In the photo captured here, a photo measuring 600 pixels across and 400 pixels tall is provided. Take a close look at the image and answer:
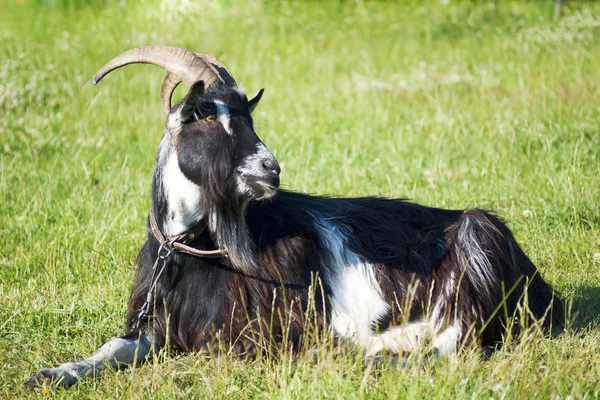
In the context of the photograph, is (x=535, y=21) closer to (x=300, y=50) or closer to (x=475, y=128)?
(x=300, y=50)

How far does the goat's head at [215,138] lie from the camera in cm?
371

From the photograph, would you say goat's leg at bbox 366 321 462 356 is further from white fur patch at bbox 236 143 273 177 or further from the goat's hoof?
the goat's hoof

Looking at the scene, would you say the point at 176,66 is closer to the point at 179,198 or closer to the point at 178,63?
the point at 178,63

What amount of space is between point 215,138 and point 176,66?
445 millimetres

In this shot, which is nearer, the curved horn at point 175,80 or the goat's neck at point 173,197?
the goat's neck at point 173,197

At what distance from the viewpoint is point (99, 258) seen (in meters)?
5.24

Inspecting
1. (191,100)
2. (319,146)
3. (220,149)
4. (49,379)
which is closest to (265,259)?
(220,149)

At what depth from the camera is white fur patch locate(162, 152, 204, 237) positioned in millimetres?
3826

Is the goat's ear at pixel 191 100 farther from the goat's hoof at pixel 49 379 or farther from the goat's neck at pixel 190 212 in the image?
the goat's hoof at pixel 49 379

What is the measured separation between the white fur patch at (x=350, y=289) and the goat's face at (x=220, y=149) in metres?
0.65

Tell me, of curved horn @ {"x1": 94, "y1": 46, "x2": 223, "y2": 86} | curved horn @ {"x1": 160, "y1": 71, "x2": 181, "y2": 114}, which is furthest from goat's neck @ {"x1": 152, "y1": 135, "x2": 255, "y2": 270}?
curved horn @ {"x1": 94, "y1": 46, "x2": 223, "y2": 86}

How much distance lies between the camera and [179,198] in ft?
12.6

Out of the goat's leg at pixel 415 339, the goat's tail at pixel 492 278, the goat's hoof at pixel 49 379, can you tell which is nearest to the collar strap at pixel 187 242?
the goat's hoof at pixel 49 379

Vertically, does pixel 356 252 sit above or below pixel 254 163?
below
